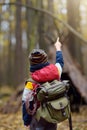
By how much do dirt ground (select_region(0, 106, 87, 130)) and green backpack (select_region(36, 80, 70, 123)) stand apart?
405 centimetres

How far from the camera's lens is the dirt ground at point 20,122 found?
10.1 m

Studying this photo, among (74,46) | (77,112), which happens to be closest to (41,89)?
(77,112)

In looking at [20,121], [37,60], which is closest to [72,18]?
[20,121]

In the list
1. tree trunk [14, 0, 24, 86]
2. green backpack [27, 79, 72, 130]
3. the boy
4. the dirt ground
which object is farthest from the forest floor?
tree trunk [14, 0, 24, 86]

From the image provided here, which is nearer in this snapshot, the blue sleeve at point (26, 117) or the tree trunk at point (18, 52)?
the blue sleeve at point (26, 117)

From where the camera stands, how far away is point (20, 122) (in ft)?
36.1

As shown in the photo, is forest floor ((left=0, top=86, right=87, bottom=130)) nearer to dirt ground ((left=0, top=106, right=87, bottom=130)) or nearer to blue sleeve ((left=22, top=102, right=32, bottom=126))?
dirt ground ((left=0, top=106, right=87, bottom=130))

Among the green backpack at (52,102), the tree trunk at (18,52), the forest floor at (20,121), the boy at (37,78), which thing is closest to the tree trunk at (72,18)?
the forest floor at (20,121)

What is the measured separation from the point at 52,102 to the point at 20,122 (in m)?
5.42

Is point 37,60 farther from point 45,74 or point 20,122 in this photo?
point 20,122

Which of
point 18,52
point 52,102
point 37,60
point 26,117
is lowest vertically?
point 18,52

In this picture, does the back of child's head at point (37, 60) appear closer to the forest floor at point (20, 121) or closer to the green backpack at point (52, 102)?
the green backpack at point (52, 102)

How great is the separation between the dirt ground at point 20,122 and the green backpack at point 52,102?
13.3 feet

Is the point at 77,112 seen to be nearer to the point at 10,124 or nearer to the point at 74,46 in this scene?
the point at 10,124
